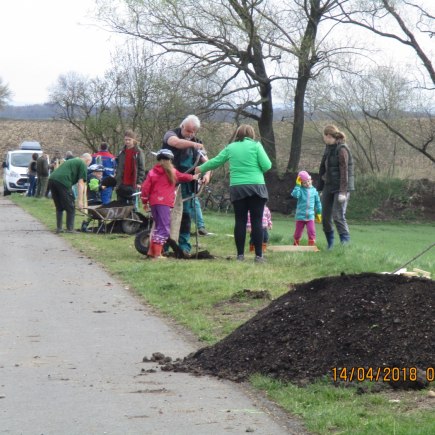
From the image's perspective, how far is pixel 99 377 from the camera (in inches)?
279

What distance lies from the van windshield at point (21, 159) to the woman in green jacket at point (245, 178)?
31.6 metres

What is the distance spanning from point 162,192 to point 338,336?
298 inches

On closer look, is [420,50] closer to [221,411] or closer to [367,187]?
[367,187]

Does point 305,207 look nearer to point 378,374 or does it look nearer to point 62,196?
point 62,196

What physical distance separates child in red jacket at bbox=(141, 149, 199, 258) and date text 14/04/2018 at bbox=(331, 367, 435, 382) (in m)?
7.78

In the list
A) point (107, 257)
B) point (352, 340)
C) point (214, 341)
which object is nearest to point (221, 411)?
point (352, 340)

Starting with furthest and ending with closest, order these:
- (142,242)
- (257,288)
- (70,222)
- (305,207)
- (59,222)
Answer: (59,222) → (70,222) → (305,207) → (142,242) → (257,288)

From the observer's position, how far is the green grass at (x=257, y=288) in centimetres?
572

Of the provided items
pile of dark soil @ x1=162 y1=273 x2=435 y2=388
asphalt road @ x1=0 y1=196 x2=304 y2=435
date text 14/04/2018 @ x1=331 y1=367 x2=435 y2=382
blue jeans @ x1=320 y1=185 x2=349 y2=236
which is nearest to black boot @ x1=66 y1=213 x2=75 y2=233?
blue jeans @ x1=320 y1=185 x2=349 y2=236

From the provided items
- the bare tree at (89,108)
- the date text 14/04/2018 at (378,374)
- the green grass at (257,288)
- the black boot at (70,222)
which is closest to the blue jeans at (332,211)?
the green grass at (257,288)

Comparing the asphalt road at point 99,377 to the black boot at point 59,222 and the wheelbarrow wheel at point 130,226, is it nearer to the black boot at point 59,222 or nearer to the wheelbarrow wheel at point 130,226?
the wheelbarrow wheel at point 130,226

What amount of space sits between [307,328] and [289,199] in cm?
3827

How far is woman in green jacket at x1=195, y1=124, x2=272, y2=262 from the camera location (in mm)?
13648

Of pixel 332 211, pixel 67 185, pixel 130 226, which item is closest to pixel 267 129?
pixel 67 185
